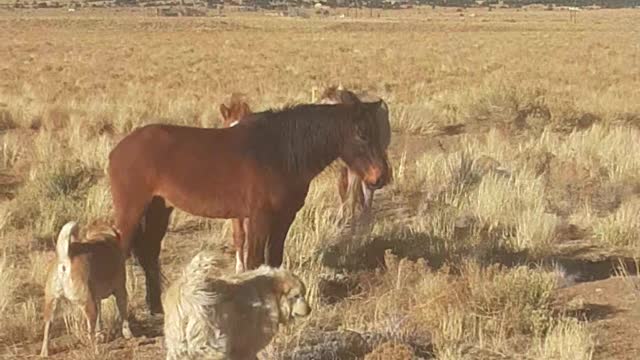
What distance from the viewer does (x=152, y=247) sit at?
25.2ft

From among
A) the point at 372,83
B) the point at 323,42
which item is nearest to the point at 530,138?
the point at 372,83

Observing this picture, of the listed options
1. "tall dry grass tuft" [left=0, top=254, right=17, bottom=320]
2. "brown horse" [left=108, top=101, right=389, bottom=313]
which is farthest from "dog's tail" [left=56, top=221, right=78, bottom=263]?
"tall dry grass tuft" [left=0, top=254, right=17, bottom=320]

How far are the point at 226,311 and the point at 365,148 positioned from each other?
2404mm

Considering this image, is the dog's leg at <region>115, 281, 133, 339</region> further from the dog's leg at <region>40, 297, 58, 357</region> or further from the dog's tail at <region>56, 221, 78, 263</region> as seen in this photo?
the dog's tail at <region>56, 221, 78, 263</region>

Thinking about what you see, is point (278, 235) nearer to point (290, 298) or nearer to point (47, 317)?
point (47, 317)

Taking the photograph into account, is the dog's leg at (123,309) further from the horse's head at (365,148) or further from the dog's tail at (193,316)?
the horse's head at (365,148)

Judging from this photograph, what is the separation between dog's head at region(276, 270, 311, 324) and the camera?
5.08 m

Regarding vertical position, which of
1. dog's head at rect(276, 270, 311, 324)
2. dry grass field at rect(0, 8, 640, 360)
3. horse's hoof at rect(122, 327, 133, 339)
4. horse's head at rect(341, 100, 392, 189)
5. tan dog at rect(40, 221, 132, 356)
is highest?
horse's head at rect(341, 100, 392, 189)

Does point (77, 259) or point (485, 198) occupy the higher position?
point (77, 259)

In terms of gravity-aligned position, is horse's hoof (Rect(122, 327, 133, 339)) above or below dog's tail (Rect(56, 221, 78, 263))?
below

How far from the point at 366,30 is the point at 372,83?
47847 millimetres

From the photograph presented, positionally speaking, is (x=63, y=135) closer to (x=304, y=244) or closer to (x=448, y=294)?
(x=304, y=244)

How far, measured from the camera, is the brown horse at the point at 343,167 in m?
7.80

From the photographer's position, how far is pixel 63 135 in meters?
17.4
